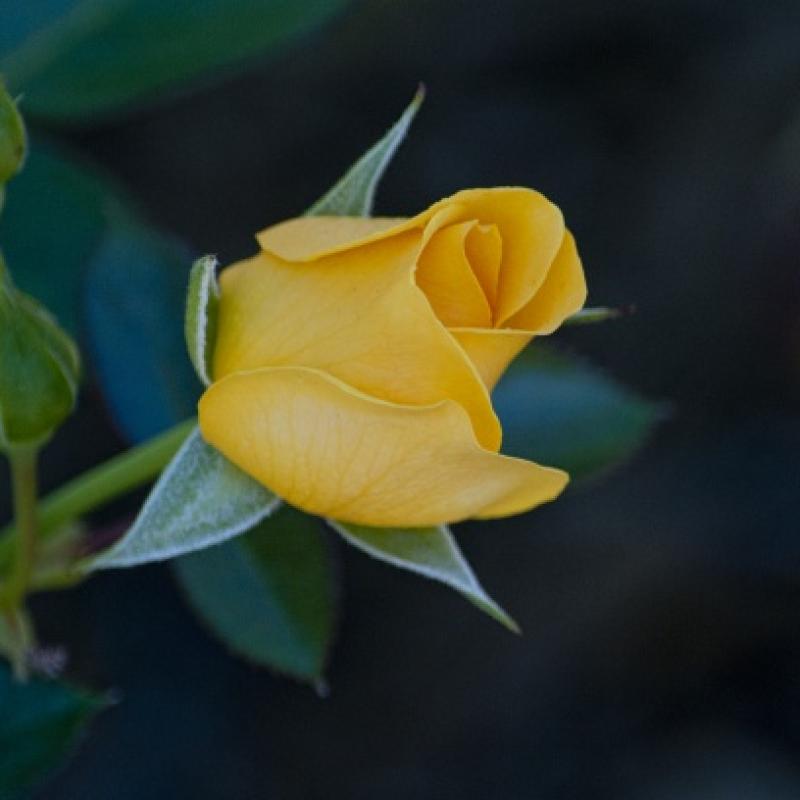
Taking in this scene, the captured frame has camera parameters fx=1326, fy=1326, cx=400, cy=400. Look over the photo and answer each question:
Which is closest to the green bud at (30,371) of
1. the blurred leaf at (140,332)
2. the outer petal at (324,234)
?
the outer petal at (324,234)

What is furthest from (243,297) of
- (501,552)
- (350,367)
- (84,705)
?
(501,552)

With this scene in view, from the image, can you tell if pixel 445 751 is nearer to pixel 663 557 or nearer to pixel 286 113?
pixel 663 557

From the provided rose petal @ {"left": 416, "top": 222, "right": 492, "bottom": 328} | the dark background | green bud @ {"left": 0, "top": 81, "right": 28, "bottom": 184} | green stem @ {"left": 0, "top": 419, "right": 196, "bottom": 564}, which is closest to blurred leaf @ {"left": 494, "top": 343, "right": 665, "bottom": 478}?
green stem @ {"left": 0, "top": 419, "right": 196, "bottom": 564}

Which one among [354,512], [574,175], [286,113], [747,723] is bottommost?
[747,723]

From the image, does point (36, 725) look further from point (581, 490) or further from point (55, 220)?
point (581, 490)

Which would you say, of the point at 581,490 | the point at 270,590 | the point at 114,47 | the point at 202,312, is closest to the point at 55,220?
the point at 114,47
